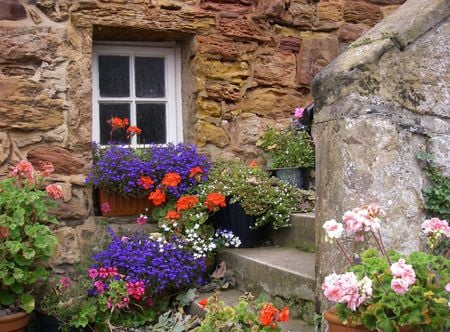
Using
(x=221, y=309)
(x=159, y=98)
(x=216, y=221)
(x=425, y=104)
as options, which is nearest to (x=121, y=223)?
(x=216, y=221)

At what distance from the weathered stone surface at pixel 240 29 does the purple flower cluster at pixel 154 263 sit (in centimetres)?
174

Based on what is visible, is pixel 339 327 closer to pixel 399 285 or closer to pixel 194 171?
pixel 399 285

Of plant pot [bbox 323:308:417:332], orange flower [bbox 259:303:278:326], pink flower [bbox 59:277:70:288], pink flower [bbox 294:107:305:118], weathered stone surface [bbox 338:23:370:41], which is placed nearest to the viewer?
plant pot [bbox 323:308:417:332]

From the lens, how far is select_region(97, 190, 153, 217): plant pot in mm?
4465

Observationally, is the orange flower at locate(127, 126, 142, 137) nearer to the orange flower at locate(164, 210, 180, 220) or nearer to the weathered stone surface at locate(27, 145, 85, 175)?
the weathered stone surface at locate(27, 145, 85, 175)

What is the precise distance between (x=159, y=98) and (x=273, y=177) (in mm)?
1125

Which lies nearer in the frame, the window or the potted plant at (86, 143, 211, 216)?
the potted plant at (86, 143, 211, 216)

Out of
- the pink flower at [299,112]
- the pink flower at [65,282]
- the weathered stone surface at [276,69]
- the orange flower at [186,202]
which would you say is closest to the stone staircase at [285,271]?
the orange flower at [186,202]

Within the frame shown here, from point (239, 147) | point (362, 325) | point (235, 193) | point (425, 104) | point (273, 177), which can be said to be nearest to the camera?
point (362, 325)

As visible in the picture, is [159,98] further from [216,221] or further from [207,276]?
[207,276]

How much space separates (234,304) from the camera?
11.7ft

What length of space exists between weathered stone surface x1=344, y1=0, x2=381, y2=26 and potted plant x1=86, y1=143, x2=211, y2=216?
181 cm

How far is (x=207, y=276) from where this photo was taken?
417 cm

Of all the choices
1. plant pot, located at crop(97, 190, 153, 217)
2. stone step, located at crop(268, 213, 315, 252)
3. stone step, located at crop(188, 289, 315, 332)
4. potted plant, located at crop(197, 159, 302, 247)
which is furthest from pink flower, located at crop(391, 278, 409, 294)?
plant pot, located at crop(97, 190, 153, 217)
